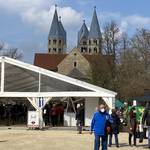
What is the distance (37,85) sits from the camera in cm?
3497

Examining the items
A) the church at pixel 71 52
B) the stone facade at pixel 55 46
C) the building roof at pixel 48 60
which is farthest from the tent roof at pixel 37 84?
the stone facade at pixel 55 46

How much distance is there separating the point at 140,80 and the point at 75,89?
31.5 metres

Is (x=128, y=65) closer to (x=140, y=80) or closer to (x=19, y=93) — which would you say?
(x=140, y=80)

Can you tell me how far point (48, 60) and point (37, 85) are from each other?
336 feet

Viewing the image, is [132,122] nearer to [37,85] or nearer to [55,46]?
[37,85]

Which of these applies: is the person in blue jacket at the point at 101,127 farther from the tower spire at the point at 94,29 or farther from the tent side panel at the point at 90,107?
the tower spire at the point at 94,29

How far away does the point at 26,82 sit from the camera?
1395 inches

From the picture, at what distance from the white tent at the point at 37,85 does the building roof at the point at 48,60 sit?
9794cm

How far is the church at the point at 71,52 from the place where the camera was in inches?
4904

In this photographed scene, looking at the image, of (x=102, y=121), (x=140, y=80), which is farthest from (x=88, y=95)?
(x=140, y=80)

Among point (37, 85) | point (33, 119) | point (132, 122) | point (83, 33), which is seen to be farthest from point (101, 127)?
point (83, 33)

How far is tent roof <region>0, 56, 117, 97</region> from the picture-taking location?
34.1 m

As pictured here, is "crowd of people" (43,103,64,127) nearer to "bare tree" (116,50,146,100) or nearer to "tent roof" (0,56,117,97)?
"tent roof" (0,56,117,97)

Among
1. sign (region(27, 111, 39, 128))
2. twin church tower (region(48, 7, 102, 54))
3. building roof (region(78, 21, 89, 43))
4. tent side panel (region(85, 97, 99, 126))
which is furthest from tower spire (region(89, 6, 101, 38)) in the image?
sign (region(27, 111, 39, 128))
